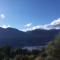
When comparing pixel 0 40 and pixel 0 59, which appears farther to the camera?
pixel 0 40

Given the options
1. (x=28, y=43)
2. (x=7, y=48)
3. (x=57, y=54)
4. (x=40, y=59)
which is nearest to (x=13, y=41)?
(x=28, y=43)

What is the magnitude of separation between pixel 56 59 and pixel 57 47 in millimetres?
1690

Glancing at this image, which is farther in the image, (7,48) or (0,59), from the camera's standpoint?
(7,48)

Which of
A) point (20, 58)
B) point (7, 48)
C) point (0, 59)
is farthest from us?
point (7, 48)

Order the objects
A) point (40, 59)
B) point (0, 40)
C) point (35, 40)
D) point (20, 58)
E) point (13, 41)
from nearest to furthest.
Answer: point (40, 59) < point (20, 58) < point (0, 40) < point (13, 41) < point (35, 40)

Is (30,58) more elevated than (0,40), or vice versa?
(0,40)

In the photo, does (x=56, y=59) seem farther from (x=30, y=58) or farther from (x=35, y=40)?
(x=35, y=40)

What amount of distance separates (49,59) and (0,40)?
8880 centimetres

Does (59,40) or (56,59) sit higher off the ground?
(59,40)

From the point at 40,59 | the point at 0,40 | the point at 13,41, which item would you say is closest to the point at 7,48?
the point at 40,59

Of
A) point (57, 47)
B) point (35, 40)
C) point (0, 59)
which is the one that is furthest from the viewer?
point (35, 40)

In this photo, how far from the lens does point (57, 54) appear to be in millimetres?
36156

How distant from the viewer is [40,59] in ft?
146

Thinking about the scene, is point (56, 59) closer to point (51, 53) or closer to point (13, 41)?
point (51, 53)
